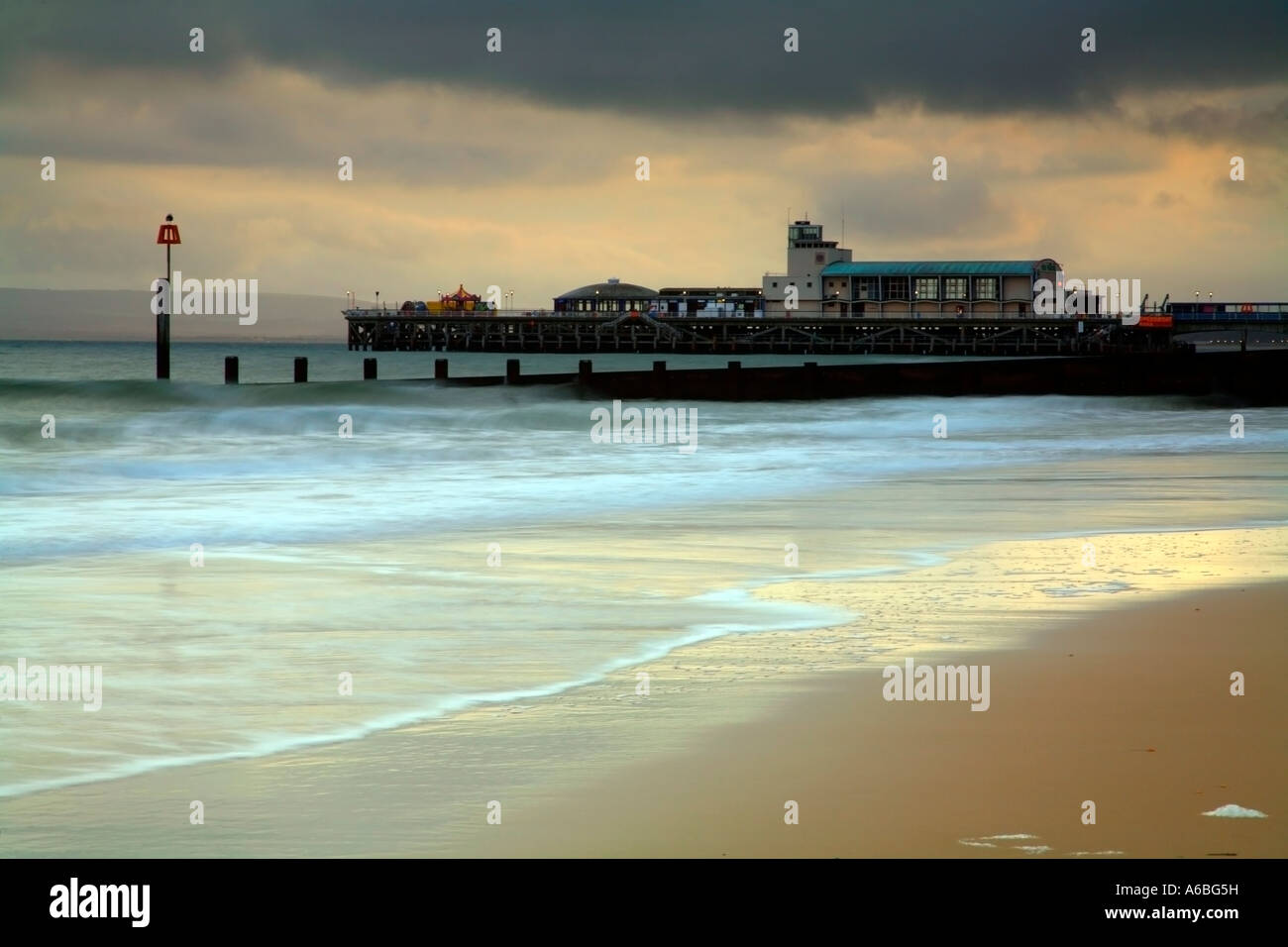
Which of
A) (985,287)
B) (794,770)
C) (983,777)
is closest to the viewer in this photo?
(983,777)

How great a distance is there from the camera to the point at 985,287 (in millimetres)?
128500

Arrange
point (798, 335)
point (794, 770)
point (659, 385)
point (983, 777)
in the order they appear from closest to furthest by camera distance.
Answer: point (983, 777), point (794, 770), point (659, 385), point (798, 335)

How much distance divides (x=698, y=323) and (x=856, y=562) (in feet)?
390

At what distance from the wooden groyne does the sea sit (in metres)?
9.14

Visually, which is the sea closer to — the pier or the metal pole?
the metal pole

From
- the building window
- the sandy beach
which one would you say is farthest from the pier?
the sandy beach

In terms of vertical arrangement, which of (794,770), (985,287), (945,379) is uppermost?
(985,287)

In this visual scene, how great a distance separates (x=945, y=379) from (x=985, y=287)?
293 ft

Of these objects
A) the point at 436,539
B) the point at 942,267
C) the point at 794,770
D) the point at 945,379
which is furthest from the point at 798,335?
the point at 794,770

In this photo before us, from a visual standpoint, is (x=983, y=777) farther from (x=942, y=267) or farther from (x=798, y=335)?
(x=942, y=267)

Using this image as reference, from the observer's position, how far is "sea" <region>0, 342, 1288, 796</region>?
688 centimetres

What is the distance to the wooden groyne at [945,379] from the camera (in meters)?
40.5

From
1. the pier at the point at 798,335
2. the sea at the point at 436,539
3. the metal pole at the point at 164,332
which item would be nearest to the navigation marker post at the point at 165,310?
the metal pole at the point at 164,332
